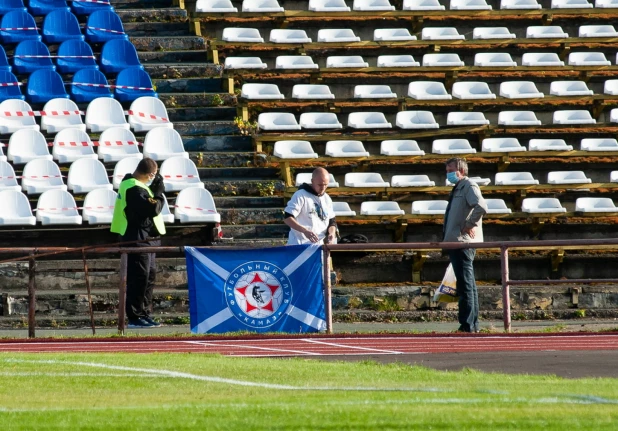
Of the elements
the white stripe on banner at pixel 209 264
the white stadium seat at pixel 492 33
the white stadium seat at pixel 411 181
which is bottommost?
the white stripe on banner at pixel 209 264

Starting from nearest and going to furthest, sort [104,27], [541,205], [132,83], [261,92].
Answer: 1. [541,205]
2. [132,83]
3. [261,92]
4. [104,27]

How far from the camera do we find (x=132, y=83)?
64.8ft

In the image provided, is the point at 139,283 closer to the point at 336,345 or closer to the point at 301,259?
the point at 301,259

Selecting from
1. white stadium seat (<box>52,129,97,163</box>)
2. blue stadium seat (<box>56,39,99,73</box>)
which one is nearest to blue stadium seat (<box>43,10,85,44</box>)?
blue stadium seat (<box>56,39,99,73</box>)

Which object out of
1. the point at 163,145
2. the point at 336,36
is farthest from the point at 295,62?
the point at 163,145

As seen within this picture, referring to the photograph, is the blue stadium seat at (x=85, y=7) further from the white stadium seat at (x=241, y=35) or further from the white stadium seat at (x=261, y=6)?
the white stadium seat at (x=261, y=6)

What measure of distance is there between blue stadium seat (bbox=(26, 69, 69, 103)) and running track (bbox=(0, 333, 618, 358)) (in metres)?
7.46

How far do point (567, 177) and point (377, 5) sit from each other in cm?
576

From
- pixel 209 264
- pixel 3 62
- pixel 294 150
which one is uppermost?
pixel 3 62

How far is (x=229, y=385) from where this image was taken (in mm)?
7926

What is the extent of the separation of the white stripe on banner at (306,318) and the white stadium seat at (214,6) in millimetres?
9975

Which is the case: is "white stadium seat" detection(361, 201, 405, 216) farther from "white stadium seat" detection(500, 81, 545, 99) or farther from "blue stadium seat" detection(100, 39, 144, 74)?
"blue stadium seat" detection(100, 39, 144, 74)

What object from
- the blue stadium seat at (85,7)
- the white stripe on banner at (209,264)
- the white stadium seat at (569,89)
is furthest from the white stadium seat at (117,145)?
the white stadium seat at (569,89)

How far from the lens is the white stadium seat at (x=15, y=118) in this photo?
18250 mm
